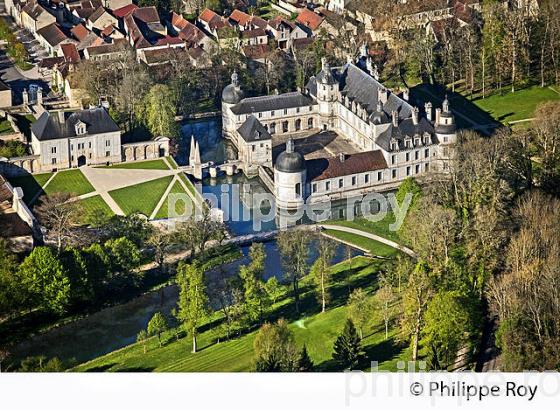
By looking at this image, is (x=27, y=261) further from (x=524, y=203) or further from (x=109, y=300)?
(x=524, y=203)

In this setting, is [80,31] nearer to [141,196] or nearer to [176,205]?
[141,196]

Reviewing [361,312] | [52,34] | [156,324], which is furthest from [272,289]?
[52,34]

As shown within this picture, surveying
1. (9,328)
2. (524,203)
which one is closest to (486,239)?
(524,203)

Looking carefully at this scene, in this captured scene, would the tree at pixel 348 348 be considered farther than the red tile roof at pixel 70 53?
No

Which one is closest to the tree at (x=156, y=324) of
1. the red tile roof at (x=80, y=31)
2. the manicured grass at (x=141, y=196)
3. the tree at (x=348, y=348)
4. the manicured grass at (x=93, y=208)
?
the tree at (x=348, y=348)

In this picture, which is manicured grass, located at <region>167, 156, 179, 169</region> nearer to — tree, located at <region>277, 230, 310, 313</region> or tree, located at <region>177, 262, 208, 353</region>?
tree, located at <region>277, 230, 310, 313</region>

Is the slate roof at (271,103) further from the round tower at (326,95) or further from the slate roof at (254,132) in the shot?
the slate roof at (254,132)
